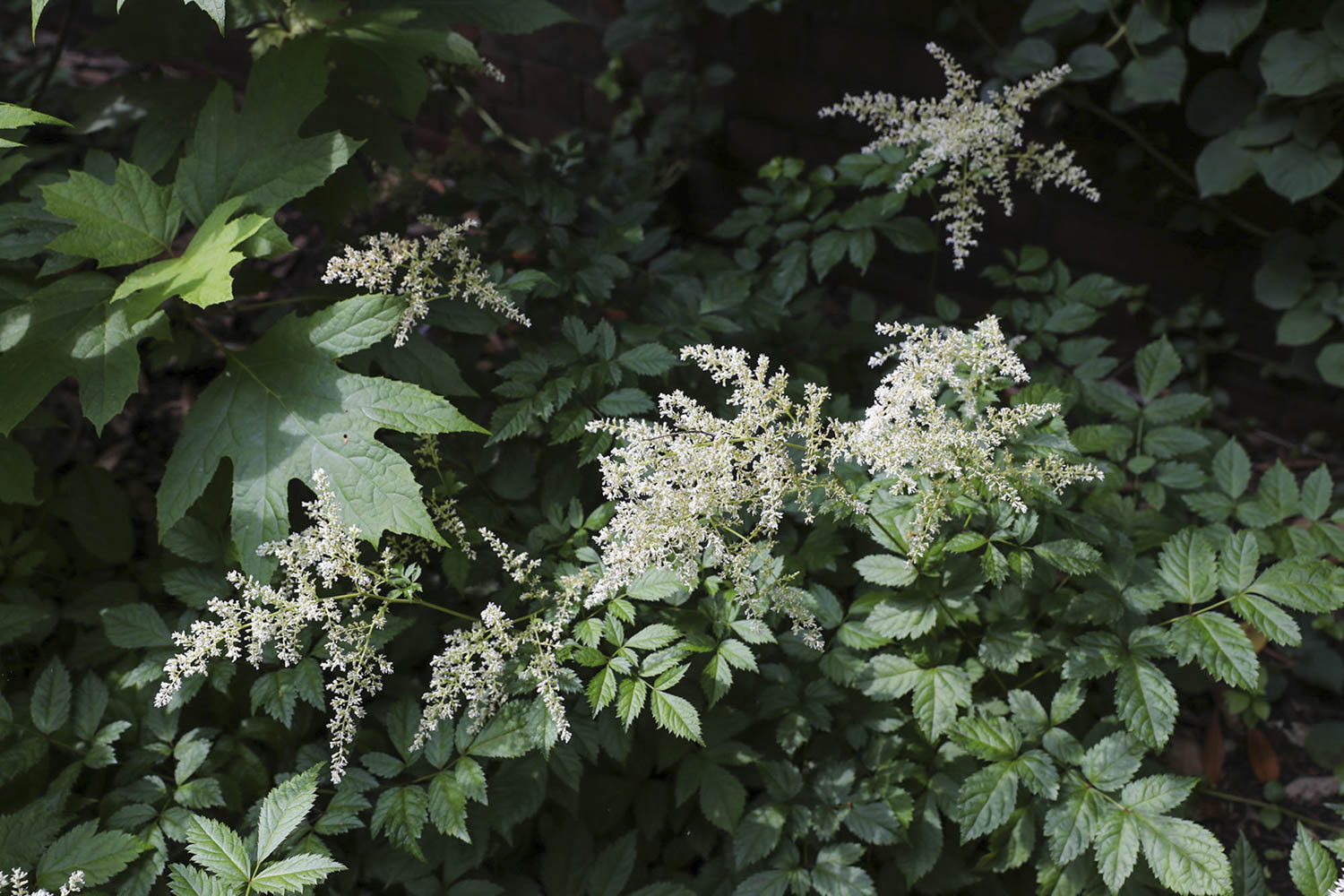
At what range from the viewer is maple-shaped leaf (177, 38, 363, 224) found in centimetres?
164

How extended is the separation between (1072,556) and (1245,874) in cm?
60

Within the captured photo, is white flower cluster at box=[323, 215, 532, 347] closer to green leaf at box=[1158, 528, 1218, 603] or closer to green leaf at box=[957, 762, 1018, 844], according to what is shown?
green leaf at box=[957, 762, 1018, 844]

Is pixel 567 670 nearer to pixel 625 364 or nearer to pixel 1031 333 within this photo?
pixel 625 364

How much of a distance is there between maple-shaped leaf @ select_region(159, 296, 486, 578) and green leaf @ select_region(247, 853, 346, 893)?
425mm

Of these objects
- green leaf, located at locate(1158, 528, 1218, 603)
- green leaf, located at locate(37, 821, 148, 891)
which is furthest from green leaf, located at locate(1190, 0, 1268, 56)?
green leaf, located at locate(37, 821, 148, 891)

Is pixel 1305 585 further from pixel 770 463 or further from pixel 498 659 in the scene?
pixel 498 659

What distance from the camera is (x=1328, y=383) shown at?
2719mm

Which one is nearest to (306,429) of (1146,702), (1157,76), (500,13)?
(500,13)

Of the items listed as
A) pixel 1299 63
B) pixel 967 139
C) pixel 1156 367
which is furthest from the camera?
pixel 1299 63

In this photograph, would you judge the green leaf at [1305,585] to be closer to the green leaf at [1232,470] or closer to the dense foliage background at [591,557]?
the dense foliage background at [591,557]

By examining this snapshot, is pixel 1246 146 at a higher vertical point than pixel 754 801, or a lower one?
higher

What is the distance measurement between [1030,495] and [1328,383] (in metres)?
1.74

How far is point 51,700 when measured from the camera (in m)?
1.64

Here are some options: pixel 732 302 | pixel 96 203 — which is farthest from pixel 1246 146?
pixel 96 203
